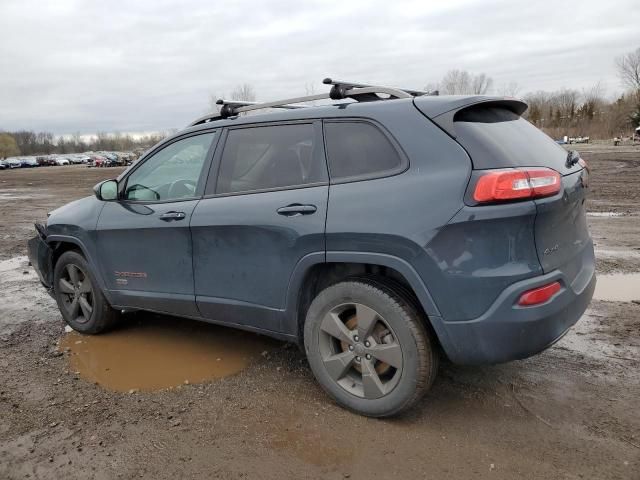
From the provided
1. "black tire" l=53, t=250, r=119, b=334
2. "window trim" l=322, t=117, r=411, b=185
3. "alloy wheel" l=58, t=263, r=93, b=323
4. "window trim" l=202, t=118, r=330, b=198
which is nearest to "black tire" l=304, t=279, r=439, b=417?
"window trim" l=322, t=117, r=411, b=185

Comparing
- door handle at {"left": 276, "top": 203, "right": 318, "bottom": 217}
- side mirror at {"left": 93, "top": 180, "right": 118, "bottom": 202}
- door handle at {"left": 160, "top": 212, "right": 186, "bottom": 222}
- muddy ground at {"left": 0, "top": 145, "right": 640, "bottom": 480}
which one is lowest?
muddy ground at {"left": 0, "top": 145, "right": 640, "bottom": 480}

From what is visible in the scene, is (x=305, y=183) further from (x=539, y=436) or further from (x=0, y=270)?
(x=0, y=270)

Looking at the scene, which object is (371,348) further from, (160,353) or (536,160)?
(160,353)

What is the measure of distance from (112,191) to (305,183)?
1952 mm

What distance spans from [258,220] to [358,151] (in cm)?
78

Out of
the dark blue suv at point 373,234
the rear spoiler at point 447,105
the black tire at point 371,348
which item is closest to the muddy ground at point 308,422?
the black tire at point 371,348

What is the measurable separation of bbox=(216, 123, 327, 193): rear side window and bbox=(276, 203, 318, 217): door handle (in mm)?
170

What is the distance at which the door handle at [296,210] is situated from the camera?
3.19m

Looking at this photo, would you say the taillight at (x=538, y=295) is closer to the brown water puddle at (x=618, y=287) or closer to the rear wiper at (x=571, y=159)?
the rear wiper at (x=571, y=159)

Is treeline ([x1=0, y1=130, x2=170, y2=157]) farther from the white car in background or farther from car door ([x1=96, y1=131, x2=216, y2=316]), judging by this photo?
car door ([x1=96, y1=131, x2=216, y2=316])

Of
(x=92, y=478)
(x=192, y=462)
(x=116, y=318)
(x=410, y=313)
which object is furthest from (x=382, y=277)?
(x=116, y=318)

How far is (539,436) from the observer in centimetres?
292

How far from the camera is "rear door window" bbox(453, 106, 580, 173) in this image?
2.78 meters

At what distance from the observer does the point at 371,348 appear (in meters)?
3.08
